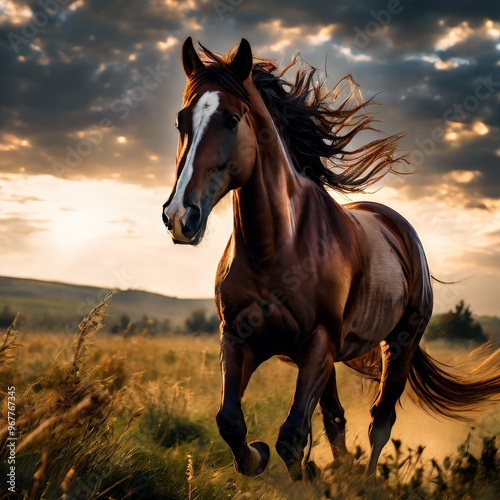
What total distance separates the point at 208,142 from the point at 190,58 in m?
0.80

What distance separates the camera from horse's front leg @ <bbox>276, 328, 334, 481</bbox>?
165 inches

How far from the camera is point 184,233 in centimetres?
361

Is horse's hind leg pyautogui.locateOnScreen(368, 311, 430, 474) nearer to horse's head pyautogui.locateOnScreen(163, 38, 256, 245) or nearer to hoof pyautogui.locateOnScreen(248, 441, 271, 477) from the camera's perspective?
hoof pyautogui.locateOnScreen(248, 441, 271, 477)

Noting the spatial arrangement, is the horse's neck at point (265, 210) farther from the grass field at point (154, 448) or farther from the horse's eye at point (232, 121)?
the grass field at point (154, 448)

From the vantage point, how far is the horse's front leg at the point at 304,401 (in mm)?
4199

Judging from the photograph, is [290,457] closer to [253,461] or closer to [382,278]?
[253,461]

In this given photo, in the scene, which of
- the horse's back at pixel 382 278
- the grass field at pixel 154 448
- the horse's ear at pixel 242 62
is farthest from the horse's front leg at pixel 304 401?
the horse's ear at pixel 242 62

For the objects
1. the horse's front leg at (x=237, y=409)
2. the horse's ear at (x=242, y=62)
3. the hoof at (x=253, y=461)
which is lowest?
the hoof at (x=253, y=461)

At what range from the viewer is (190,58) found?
4336mm

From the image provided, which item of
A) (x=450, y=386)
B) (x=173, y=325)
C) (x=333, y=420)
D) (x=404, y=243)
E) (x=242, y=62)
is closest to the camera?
(x=242, y=62)

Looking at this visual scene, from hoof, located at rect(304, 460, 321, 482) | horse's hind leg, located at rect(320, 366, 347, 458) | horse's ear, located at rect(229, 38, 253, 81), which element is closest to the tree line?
horse's hind leg, located at rect(320, 366, 347, 458)

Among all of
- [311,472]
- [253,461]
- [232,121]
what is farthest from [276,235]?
[311,472]

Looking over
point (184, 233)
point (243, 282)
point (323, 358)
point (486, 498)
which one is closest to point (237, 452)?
point (323, 358)

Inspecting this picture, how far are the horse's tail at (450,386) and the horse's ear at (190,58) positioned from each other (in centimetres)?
393
